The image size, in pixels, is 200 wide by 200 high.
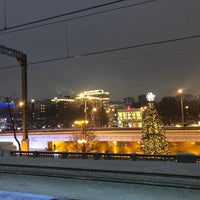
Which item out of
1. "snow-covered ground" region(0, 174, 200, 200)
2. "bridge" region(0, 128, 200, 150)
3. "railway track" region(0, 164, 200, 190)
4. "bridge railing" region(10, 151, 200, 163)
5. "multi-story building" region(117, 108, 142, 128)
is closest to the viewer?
"snow-covered ground" region(0, 174, 200, 200)

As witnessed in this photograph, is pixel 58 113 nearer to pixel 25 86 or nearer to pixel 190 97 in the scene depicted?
pixel 190 97

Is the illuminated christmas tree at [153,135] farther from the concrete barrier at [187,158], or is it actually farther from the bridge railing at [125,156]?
the concrete barrier at [187,158]

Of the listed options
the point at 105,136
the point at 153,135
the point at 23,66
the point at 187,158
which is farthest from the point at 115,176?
the point at 105,136

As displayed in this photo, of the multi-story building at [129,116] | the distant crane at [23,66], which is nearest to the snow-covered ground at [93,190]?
the distant crane at [23,66]

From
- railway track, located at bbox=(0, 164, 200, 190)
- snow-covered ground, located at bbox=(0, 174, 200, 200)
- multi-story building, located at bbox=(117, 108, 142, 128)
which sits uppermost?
multi-story building, located at bbox=(117, 108, 142, 128)

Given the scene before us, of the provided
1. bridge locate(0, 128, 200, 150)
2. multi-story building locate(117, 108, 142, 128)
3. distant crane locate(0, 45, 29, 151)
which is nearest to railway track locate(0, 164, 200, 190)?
distant crane locate(0, 45, 29, 151)

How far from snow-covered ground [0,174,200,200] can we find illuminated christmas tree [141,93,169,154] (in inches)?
950

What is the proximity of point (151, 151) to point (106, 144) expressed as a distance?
37.3m

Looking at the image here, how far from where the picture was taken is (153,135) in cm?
3600

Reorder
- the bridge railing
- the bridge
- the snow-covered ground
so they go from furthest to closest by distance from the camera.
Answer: the bridge, the bridge railing, the snow-covered ground

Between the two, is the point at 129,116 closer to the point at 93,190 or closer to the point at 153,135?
the point at 153,135

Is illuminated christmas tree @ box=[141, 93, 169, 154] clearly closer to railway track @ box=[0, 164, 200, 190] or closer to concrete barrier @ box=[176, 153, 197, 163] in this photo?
concrete barrier @ box=[176, 153, 197, 163]

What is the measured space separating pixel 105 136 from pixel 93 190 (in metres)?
48.1

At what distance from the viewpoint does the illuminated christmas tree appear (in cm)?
3566
